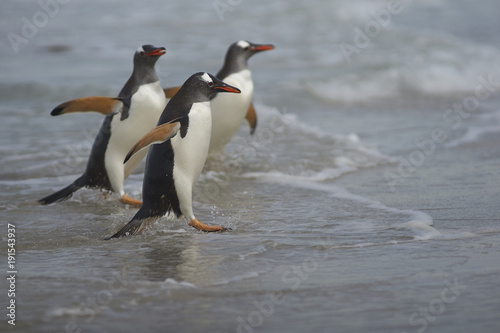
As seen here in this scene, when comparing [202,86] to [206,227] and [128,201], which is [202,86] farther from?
[128,201]

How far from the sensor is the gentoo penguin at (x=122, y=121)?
507cm

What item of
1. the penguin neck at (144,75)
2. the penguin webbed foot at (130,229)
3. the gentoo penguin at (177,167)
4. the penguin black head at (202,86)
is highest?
the penguin neck at (144,75)

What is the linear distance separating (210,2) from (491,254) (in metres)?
17.3

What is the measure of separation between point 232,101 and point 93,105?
5.71 ft

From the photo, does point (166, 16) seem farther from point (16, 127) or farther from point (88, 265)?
point (88, 265)

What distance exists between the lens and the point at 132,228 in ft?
13.8

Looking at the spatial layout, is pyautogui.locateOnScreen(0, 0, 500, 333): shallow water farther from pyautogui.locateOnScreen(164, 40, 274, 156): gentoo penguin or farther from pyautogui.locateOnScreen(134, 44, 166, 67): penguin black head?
pyautogui.locateOnScreen(134, 44, 166, 67): penguin black head

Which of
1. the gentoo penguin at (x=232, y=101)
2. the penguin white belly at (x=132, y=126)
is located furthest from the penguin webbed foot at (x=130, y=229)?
the gentoo penguin at (x=232, y=101)

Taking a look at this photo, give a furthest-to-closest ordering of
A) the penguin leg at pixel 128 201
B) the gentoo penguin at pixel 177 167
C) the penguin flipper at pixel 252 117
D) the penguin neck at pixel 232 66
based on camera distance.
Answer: the penguin flipper at pixel 252 117
the penguin neck at pixel 232 66
the penguin leg at pixel 128 201
the gentoo penguin at pixel 177 167

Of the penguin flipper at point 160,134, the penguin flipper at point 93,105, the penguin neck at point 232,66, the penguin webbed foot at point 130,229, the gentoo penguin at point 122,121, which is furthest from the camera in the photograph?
the penguin neck at point 232,66

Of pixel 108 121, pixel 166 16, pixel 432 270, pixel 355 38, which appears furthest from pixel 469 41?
pixel 432 270

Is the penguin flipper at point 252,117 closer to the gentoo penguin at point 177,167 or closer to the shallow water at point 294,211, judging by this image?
the shallow water at point 294,211

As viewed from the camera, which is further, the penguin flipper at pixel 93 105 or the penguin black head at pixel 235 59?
the penguin black head at pixel 235 59

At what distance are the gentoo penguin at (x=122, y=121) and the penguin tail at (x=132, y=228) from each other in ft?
3.11
